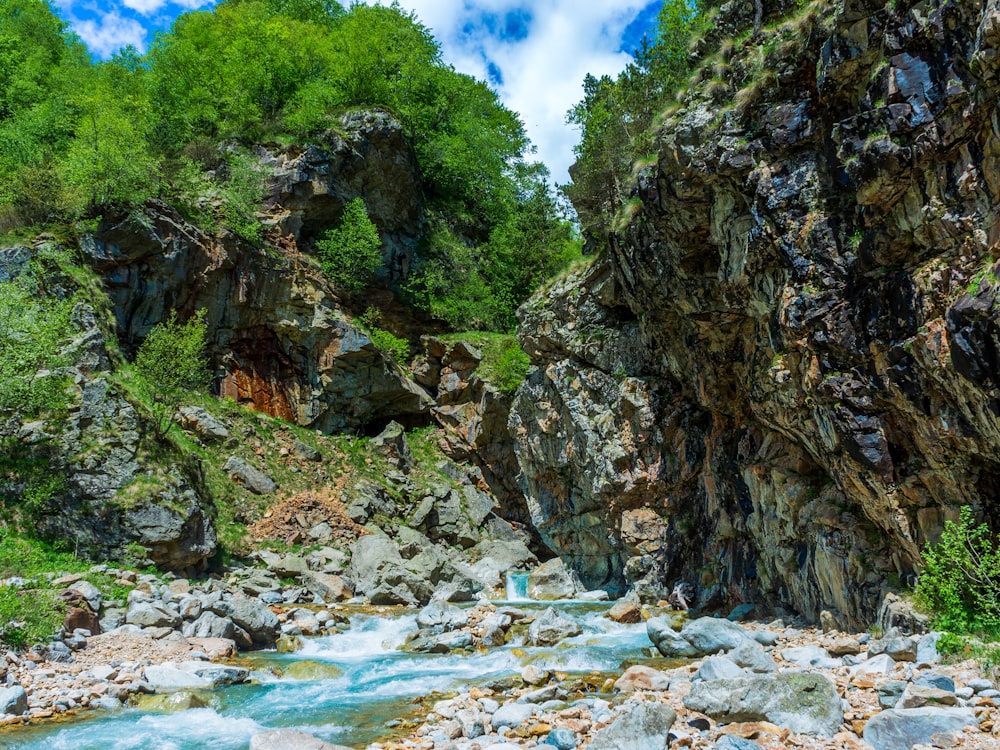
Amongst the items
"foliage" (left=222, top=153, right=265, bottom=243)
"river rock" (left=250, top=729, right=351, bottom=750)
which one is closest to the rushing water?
"river rock" (left=250, top=729, right=351, bottom=750)

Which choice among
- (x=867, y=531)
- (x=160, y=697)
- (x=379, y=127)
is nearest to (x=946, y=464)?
(x=867, y=531)

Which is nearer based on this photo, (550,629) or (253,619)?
(253,619)

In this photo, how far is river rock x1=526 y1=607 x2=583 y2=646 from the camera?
15.4m

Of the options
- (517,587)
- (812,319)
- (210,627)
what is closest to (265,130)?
(517,587)

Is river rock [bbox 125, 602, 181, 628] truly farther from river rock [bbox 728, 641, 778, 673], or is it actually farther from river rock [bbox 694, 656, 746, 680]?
river rock [bbox 728, 641, 778, 673]

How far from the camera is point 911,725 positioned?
6793mm

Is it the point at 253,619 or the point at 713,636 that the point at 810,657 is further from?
the point at 253,619

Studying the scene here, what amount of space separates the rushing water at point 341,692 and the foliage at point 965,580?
5.60 meters

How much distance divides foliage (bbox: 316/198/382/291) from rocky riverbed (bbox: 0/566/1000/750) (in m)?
21.1

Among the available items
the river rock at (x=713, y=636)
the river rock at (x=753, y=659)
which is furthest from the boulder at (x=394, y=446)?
the river rock at (x=753, y=659)

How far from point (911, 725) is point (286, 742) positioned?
729cm

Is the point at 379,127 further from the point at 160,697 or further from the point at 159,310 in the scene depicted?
the point at 160,697

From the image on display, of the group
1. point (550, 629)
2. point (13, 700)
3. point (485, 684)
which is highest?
point (13, 700)

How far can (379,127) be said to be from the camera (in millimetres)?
37625
